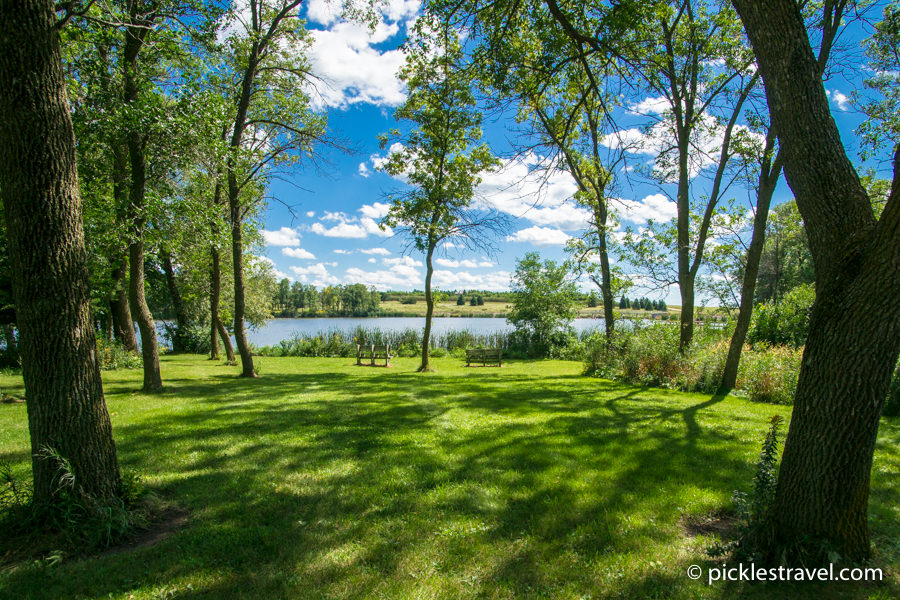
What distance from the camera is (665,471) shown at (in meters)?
4.57

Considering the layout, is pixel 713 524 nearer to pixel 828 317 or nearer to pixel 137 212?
pixel 828 317

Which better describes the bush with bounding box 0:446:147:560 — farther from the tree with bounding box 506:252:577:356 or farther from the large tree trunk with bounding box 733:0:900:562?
the tree with bounding box 506:252:577:356

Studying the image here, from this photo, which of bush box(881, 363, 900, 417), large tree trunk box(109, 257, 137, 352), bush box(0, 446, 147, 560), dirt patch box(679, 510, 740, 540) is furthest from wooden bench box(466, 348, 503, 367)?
bush box(0, 446, 147, 560)

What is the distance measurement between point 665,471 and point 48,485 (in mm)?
5720

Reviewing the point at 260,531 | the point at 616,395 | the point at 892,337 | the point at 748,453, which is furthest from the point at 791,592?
the point at 616,395

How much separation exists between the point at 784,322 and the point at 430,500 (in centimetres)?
1540

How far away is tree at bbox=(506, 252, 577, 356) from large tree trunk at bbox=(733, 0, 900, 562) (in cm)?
2210

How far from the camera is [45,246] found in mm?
3078

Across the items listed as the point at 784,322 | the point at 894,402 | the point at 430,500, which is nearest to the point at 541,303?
the point at 784,322

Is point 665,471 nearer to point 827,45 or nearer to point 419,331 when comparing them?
point 827,45

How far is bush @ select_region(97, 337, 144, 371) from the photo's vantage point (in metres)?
13.9

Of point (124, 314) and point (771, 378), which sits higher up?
point (124, 314)

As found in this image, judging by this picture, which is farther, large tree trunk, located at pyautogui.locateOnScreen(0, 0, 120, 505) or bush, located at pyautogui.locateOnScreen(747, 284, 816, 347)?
bush, located at pyautogui.locateOnScreen(747, 284, 816, 347)

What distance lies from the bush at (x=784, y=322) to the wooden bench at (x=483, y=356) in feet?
32.9
